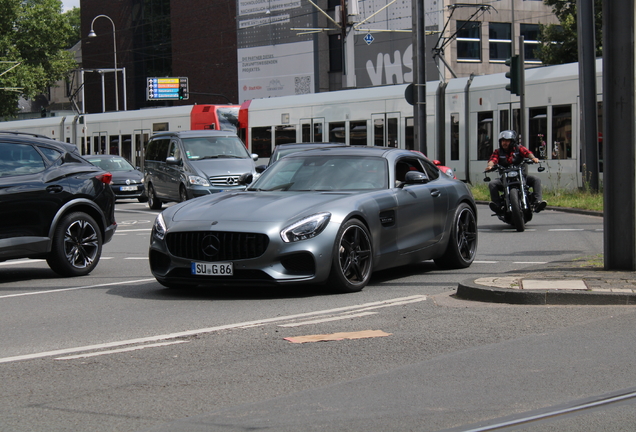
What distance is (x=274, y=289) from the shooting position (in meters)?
9.36

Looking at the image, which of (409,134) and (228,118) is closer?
(409,134)

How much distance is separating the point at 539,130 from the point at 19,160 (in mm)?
18008

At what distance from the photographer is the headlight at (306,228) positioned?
8453 millimetres

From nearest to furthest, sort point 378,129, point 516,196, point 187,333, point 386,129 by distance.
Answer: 1. point 187,333
2. point 516,196
3. point 386,129
4. point 378,129

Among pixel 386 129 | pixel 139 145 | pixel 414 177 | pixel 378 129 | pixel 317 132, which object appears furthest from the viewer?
pixel 139 145

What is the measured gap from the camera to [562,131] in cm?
2539

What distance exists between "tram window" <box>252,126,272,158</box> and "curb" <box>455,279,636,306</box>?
89.2ft

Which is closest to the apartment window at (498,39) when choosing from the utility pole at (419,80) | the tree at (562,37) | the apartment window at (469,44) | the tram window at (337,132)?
the apartment window at (469,44)

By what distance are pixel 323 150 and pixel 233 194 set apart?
1301 millimetres

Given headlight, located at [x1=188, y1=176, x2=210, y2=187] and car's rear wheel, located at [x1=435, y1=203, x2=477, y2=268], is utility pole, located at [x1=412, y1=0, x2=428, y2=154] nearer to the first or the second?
headlight, located at [x1=188, y1=176, x2=210, y2=187]

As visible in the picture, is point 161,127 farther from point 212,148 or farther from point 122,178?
point 212,148

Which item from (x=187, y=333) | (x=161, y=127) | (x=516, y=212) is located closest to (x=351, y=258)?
(x=187, y=333)

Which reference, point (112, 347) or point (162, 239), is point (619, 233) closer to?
point (162, 239)

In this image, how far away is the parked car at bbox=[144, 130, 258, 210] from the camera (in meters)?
22.6
